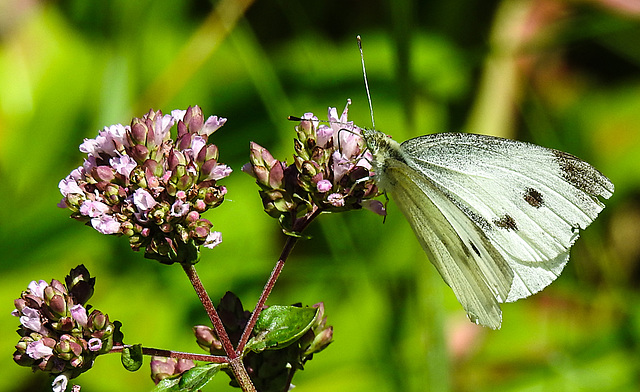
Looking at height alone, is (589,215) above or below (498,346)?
below

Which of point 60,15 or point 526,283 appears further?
point 60,15

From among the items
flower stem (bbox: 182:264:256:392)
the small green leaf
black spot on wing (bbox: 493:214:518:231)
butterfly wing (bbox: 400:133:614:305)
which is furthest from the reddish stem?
black spot on wing (bbox: 493:214:518:231)

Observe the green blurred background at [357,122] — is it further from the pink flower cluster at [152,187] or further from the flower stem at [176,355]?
the flower stem at [176,355]

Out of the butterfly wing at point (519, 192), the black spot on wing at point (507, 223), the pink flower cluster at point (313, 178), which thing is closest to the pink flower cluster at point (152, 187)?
the pink flower cluster at point (313, 178)

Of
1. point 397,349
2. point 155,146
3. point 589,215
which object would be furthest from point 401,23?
point 397,349

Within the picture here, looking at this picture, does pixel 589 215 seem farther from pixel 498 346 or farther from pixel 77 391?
pixel 498 346

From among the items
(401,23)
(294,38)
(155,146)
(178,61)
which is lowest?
(155,146)

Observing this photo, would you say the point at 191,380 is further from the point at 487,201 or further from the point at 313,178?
the point at 487,201

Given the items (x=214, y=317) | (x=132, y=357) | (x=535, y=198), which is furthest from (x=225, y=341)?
(x=535, y=198)
